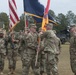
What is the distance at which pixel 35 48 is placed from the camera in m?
11.0

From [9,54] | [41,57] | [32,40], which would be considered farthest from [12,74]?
[32,40]

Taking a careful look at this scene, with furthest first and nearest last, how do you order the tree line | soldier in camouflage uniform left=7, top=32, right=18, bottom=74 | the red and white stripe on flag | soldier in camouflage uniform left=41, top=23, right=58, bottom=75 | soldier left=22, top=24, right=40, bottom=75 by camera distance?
1. the tree line
2. soldier in camouflage uniform left=7, top=32, right=18, bottom=74
3. the red and white stripe on flag
4. soldier left=22, top=24, right=40, bottom=75
5. soldier in camouflage uniform left=41, top=23, right=58, bottom=75

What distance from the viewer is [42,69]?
481 inches

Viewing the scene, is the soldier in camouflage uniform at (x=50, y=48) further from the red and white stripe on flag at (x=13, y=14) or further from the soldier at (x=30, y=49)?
the red and white stripe on flag at (x=13, y=14)

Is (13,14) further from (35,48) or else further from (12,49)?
(35,48)

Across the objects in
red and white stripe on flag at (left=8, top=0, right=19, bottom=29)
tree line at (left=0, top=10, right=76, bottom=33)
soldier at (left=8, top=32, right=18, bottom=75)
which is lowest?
soldier at (left=8, top=32, right=18, bottom=75)

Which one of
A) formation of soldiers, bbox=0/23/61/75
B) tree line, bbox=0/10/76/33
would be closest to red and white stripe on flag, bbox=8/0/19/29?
formation of soldiers, bbox=0/23/61/75

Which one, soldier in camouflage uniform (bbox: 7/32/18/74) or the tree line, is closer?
soldier in camouflage uniform (bbox: 7/32/18/74)

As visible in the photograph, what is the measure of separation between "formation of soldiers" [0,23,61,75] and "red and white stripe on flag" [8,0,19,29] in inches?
15.3

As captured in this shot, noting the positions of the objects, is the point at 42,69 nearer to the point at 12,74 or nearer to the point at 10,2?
the point at 12,74

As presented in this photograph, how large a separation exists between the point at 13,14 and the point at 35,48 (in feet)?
7.65

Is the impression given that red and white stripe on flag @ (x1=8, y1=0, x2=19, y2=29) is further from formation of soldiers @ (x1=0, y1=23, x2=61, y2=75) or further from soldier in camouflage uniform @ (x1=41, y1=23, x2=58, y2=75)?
soldier in camouflage uniform @ (x1=41, y1=23, x2=58, y2=75)

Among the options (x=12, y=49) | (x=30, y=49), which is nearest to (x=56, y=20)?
(x=12, y=49)

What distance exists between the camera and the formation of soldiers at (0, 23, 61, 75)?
33.6 ft
